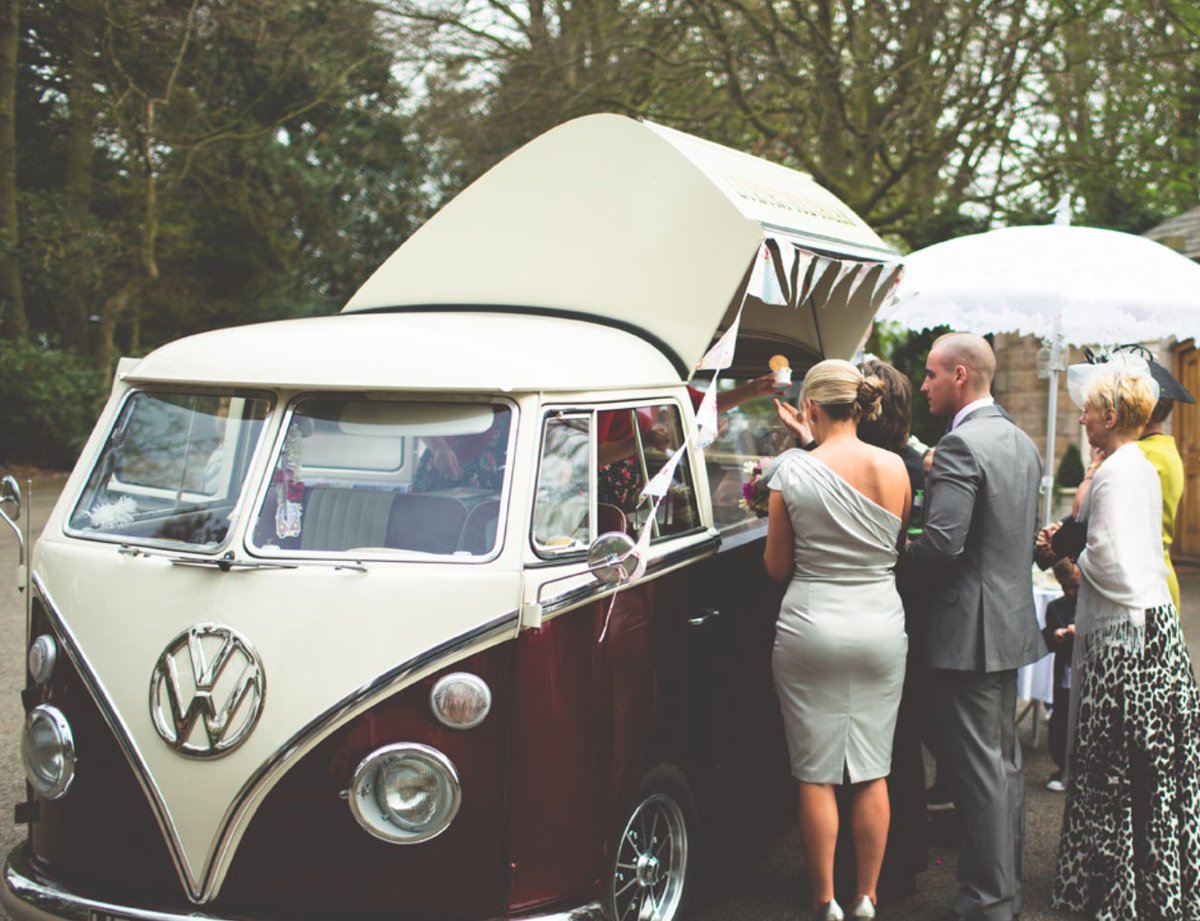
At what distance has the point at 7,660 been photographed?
7688 mm

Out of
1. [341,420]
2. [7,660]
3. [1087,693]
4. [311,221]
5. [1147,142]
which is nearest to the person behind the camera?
[341,420]

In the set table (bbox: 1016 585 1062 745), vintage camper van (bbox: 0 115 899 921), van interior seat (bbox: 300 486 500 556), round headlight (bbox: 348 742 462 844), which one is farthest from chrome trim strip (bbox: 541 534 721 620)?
table (bbox: 1016 585 1062 745)

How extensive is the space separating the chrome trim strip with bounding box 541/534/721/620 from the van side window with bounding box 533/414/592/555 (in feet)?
0.49

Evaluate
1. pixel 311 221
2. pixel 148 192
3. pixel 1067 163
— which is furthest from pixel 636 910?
pixel 311 221

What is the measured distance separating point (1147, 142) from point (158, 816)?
1595 centimetres

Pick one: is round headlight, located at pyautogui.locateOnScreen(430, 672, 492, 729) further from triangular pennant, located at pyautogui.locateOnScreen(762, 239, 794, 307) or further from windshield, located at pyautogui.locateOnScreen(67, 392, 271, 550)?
triangular pennant, located at pyautogui.locateOnScreen(762, 239, 794, 307)

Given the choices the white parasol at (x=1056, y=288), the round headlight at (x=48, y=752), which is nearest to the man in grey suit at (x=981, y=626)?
the white parasol at (x=1056, y=288)

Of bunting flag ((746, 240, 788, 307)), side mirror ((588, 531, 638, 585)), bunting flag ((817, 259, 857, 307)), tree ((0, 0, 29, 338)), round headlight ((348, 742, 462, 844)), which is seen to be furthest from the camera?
tree ((0, 0, 29, 338))

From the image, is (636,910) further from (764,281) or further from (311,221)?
(311,221)

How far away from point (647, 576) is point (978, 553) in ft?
4.10

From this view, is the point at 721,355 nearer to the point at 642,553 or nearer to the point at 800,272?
the point at 800,272

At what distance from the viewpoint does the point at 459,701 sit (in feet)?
10.3

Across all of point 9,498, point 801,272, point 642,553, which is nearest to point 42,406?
point 9,498

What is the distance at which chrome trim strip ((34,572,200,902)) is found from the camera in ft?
10.3
